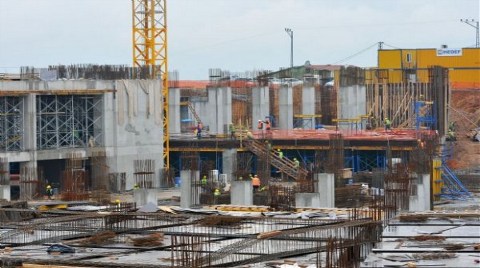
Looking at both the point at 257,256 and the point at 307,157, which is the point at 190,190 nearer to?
the point at 307,157

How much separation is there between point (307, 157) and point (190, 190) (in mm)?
13792

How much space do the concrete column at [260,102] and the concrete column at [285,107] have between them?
0.69 meters

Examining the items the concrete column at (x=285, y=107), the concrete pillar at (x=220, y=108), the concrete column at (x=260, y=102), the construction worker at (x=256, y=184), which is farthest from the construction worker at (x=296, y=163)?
the concrete column at (x=285, y=107)

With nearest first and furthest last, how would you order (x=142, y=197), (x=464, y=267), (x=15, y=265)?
(x=464, y=267), (x=15, y=265), (x=142, y=197)

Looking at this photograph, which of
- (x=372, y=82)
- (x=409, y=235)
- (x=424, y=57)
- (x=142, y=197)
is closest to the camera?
(x=409, y=235)

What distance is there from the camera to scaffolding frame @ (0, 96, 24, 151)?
4641 centimetres

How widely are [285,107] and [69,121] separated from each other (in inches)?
536

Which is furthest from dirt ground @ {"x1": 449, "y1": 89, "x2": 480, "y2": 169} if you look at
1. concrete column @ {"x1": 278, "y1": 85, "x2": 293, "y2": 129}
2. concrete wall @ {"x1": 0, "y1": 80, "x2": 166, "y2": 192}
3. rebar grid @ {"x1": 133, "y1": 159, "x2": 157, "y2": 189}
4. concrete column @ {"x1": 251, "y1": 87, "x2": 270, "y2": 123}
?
rebar grid @ {"x1": 133, "y1": 159, "x2": 157, "y2": 189}

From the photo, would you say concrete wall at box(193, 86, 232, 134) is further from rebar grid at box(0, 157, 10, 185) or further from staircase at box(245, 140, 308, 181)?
rebar grid at box(0, 157, 10, 185)

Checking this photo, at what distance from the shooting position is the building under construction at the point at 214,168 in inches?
872

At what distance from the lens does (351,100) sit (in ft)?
204

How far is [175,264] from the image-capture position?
65.3 ft

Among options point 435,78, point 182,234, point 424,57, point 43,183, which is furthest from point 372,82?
point 182,234

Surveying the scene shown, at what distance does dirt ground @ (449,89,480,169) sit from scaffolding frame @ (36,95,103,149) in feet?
50.3
